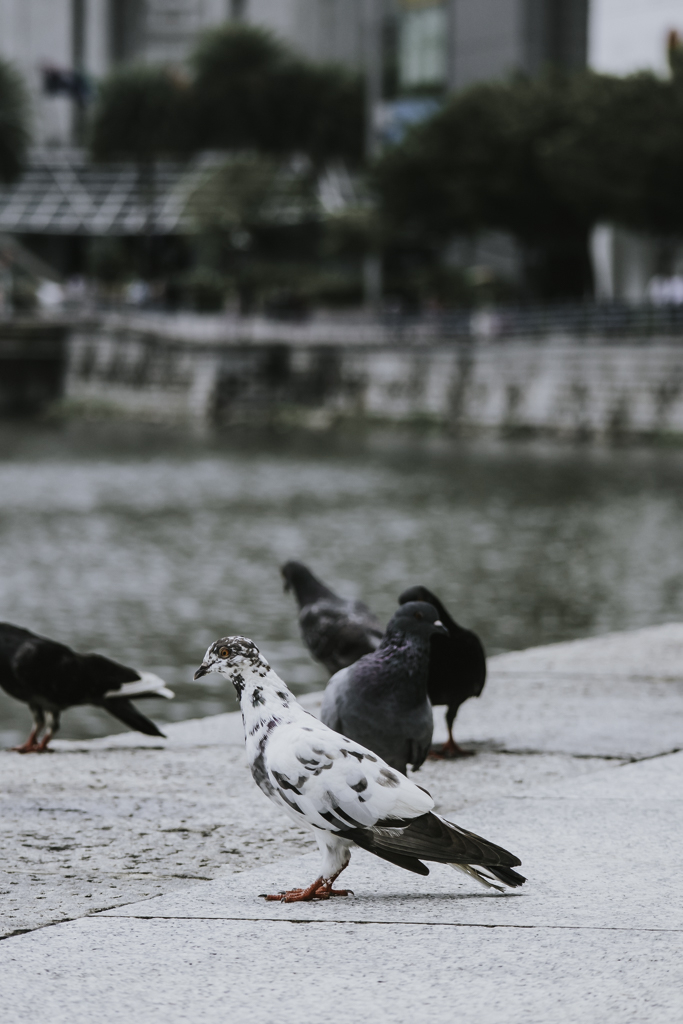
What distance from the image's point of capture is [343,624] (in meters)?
8.29

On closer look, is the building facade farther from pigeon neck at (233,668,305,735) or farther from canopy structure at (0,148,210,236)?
pigeon neck at (233,668,305,735)

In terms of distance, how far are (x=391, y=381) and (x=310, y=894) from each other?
4740 centimetres

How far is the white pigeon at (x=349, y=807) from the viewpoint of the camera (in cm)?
487

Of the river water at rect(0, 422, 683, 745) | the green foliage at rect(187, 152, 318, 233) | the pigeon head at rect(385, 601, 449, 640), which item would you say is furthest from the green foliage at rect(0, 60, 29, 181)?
the pigeon head at rect(385, 601, 449, 640)

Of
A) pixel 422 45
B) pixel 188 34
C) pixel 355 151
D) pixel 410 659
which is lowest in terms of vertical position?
pixel 410 659

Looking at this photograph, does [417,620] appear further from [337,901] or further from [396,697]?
[337,901]

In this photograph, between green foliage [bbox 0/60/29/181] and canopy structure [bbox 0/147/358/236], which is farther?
green foliage [bbox 0/60/29/181]

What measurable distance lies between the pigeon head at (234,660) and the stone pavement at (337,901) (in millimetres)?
724

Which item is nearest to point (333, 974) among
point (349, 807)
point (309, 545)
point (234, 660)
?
point (349, 807)

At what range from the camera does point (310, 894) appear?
16.5ft

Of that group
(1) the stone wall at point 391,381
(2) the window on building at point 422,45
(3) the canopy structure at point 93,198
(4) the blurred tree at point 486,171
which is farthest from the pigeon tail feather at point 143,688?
(3) the canopy structure at point 93,198

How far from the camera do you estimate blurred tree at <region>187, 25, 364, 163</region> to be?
304 ft

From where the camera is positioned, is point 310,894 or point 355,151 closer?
point 310,894

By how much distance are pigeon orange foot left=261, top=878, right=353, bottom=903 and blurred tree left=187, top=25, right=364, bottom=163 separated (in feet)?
294
